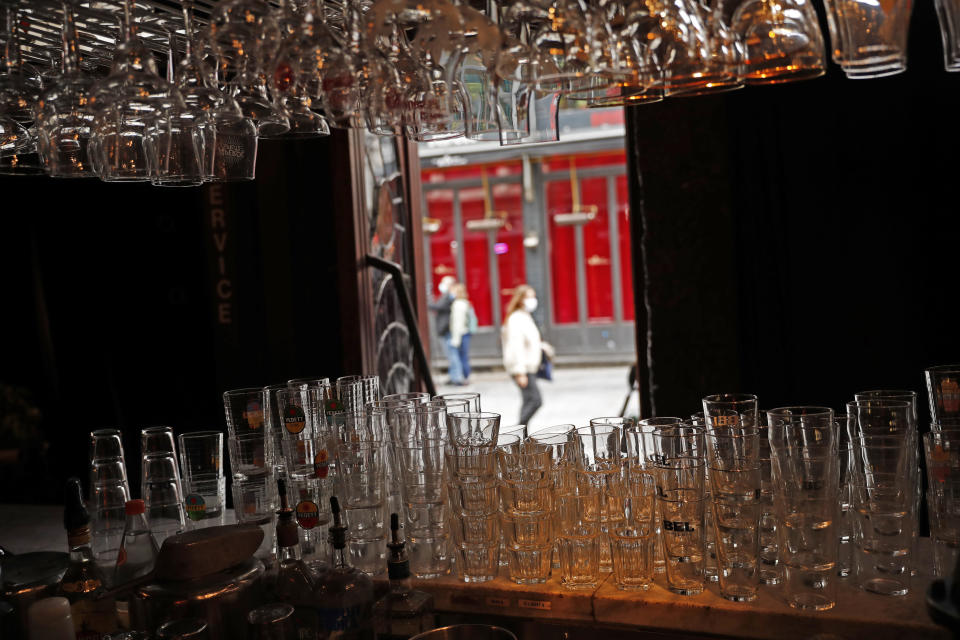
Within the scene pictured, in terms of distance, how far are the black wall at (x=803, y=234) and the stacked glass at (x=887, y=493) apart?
69.3 inches

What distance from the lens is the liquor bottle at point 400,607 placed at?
164 centimetres

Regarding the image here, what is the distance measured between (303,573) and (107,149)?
32.7 inches

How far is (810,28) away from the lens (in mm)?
1268

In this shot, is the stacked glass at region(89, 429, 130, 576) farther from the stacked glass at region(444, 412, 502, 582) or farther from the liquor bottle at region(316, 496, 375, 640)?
the stacked glass at region(444, 412, 502, 582)

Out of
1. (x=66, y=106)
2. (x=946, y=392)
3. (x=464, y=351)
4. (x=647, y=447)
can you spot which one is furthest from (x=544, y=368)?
(x=66, y=106)

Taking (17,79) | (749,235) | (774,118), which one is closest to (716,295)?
(749,235)

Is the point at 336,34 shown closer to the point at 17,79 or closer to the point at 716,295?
the point at 17,79

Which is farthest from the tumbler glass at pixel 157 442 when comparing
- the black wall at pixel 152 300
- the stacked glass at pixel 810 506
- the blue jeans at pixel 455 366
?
the blue jeans at pixel 455 366

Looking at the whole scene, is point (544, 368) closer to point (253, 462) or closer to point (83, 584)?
point (253, 462)

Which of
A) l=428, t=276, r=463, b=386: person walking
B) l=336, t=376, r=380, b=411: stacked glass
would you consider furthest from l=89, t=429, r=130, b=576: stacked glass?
l=428, t=276, r=463, b=386: person walking

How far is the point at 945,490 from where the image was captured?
1.49 meters

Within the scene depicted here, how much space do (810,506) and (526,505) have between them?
18.6 inches

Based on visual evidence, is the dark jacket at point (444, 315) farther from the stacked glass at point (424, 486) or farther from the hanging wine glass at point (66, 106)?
the hanging wine glass at point (66, 106)

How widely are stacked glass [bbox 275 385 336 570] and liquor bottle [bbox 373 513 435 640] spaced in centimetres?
25
